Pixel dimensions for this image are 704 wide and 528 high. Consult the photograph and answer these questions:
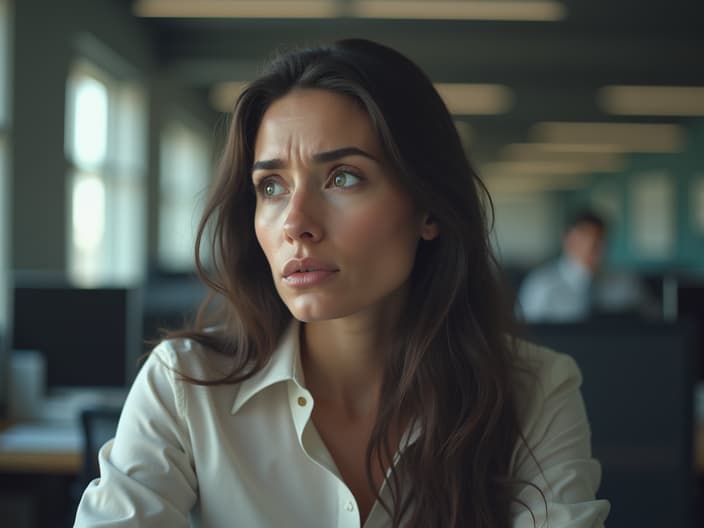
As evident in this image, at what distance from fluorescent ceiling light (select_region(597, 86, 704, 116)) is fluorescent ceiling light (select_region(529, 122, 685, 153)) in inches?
67.9

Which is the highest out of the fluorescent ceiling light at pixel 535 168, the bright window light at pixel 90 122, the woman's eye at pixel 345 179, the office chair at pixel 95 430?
the fluorescent ceiling light at pixel 535 168

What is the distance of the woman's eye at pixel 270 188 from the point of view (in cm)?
128

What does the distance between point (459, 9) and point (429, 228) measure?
14.7ft

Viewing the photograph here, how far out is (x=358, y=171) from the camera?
1225 mm

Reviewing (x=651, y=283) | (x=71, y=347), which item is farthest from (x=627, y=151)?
(x=71, y=347)

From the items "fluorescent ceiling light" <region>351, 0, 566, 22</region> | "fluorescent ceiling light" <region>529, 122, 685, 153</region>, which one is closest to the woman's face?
"fluorescent ceiling light" <region>351, 0, 566, 22</region>

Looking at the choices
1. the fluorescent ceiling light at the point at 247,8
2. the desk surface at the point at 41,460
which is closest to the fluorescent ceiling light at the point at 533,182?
the fluorescent ceiling light at the point at 247,8

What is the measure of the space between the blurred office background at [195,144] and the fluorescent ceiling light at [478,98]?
0.04 m

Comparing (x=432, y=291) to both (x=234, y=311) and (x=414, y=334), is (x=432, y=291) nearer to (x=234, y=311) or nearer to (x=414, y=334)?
(x=414, y=334)

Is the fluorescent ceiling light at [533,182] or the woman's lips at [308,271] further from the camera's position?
the fluorescent ceiling light at [533,182]

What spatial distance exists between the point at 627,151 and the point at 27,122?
439 inches

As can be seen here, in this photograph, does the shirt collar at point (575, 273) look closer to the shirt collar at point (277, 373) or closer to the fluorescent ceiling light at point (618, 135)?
the shirt collar at point (277, 373)

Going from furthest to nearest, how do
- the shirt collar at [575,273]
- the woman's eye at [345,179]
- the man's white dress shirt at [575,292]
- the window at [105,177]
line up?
the window at [105,177]
the shirt collar at [575,273]
the man's white dress shirt at [575,292]
the woman's eye at [345,179]

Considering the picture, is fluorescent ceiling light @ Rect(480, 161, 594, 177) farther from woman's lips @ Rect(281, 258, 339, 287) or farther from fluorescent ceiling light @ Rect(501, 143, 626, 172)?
woman's lips @ Rect(281, 258, 339, 287)
